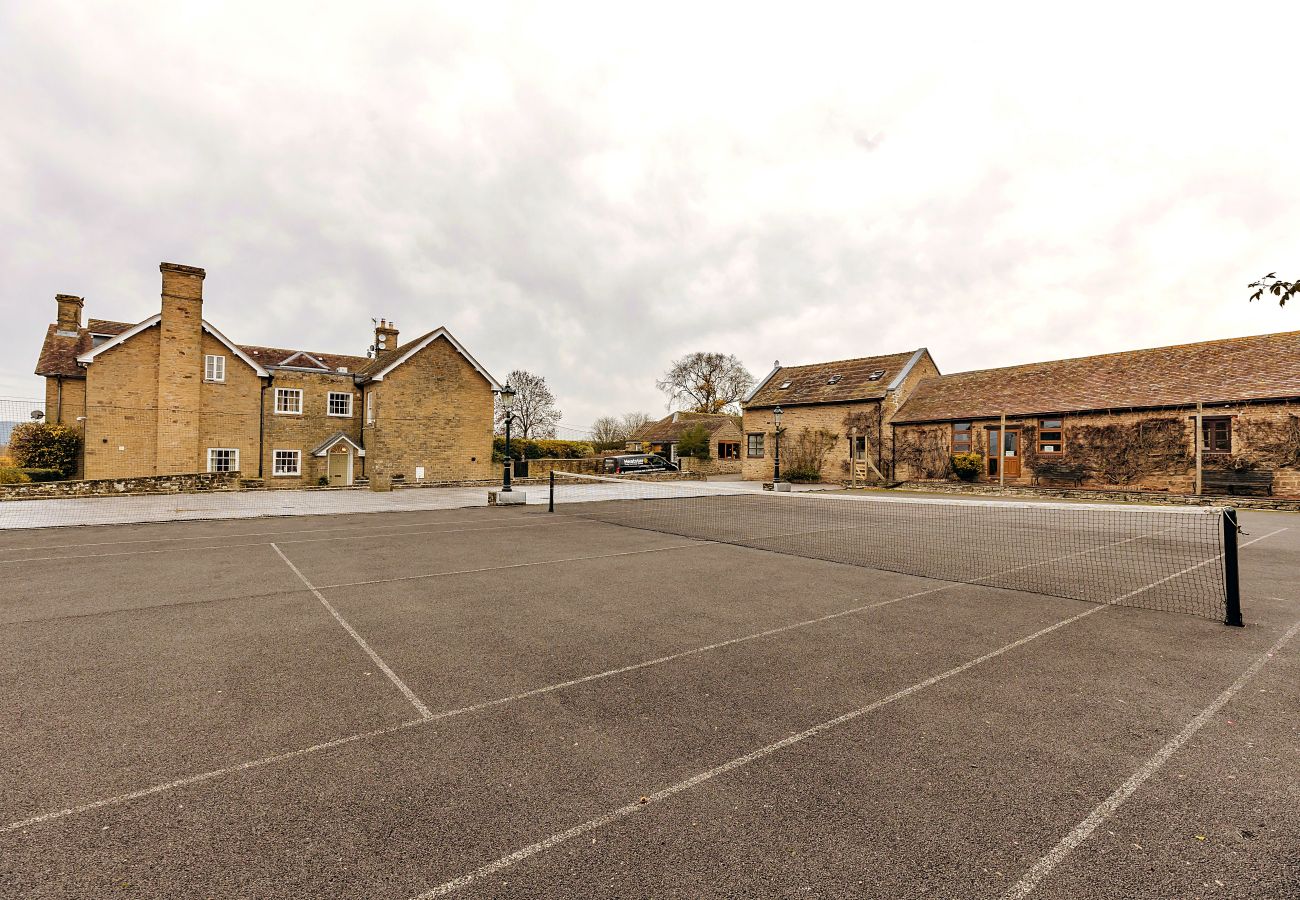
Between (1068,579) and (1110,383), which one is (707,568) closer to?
(1068,579)

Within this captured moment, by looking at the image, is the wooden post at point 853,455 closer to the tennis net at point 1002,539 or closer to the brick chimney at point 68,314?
the tennis net at point 1002,539

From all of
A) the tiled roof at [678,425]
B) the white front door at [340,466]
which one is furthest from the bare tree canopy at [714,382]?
the white front door at [340,466]

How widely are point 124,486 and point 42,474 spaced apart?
6280 millimetres

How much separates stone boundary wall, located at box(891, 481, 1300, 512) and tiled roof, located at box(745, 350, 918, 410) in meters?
6.52

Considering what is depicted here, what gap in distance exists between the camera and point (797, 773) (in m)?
3.54

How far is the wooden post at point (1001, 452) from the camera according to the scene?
28.4m

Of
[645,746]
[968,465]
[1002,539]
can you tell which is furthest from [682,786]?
[968,465]

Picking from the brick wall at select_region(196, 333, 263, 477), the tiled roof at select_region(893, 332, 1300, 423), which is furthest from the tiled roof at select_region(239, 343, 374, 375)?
the tiled roof at select_region(893, 332, 1300, 423)

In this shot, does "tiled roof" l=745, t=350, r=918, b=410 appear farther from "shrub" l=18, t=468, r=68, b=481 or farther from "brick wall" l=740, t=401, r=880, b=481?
"shrub" l=18, t=468, r=68, b=481

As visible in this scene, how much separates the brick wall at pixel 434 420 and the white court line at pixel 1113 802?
31809 mm

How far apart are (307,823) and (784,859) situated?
252 cm

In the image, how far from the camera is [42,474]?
82.5 ft

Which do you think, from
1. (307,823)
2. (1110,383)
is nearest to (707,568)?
(307,823)

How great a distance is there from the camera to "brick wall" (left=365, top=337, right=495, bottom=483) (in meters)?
31.4
